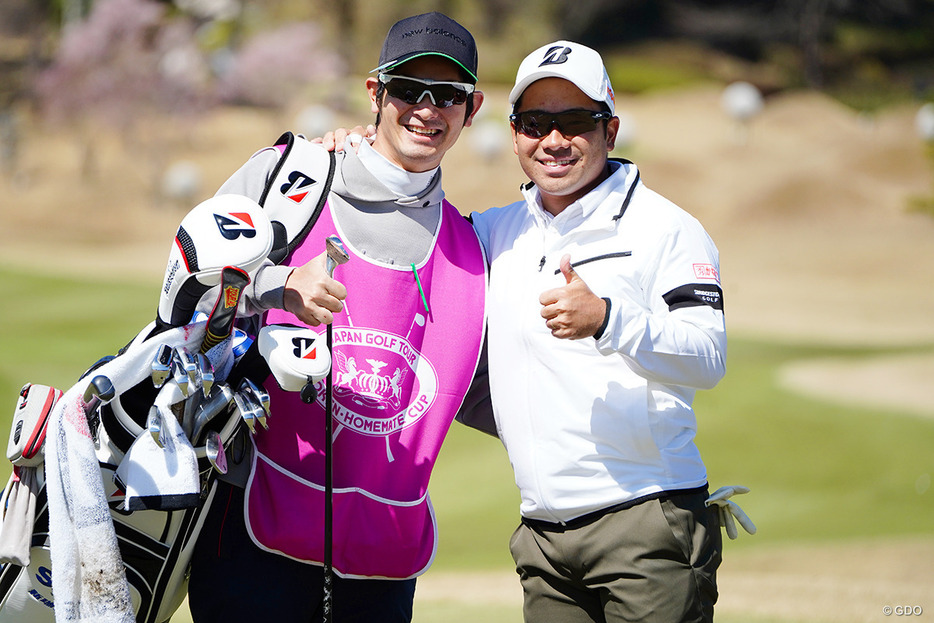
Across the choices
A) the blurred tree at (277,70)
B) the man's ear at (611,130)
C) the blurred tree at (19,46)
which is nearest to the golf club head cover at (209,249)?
the man's ear at (611,130)

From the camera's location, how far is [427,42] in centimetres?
310

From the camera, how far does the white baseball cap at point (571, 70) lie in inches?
124

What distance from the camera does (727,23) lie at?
114 ft

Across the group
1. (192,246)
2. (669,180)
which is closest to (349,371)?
(192,246)

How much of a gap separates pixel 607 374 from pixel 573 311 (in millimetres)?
404

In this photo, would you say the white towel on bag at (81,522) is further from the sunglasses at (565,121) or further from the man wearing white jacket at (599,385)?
the sunglasses at (565,121)

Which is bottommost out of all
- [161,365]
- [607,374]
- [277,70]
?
[161,365]

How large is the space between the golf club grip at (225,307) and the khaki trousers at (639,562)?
3.75 feet

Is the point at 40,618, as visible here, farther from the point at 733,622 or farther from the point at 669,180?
the point at 669,180

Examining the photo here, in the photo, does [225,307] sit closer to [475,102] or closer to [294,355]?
[294,355]

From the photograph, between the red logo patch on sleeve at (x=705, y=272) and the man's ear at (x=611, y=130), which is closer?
the red logo patch on sleeve at (x=705, y=272)

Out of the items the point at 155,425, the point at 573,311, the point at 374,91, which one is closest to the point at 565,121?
the point at 374,91

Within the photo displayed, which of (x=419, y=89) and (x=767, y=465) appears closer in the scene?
(x=419, y=89)

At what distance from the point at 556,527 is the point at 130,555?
1191mm
